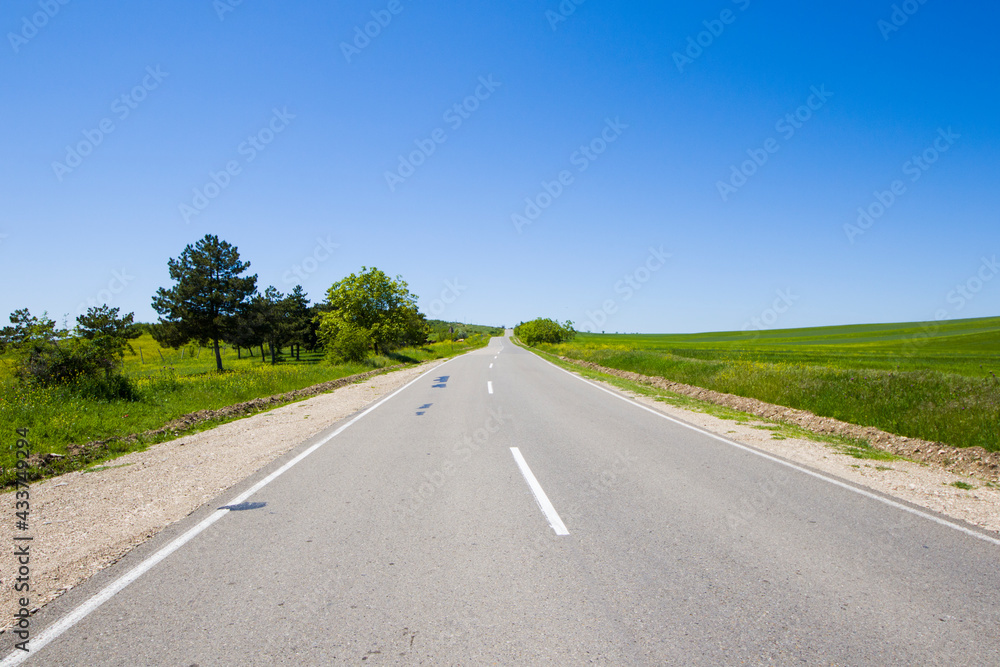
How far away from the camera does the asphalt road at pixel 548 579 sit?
264cm

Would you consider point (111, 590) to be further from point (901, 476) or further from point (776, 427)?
point (776, 427)

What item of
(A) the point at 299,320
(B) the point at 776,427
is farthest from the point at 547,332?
(B) the point at 776,427

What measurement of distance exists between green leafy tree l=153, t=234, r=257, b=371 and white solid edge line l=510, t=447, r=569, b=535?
42.0 metres

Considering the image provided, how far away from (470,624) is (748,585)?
202cm

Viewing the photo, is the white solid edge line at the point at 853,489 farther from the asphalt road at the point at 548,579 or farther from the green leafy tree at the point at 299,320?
the green leafy tree at the point at 299,320


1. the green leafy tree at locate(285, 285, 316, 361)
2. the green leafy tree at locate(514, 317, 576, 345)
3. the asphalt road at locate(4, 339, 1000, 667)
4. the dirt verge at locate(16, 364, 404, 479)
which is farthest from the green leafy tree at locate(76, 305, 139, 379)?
the green leafy tree at locate(514, 317, 576, 345)

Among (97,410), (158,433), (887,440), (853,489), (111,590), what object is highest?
(97,410)

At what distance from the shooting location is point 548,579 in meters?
3.41

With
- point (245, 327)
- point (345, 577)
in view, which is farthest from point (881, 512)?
point (245, 327)

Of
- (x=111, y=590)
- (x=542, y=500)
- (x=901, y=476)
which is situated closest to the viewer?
(x=111, y=590)

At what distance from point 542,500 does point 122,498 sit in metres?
4.88

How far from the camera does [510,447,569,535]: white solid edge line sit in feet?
Answer: 14.4

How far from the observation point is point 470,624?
2.87 meters

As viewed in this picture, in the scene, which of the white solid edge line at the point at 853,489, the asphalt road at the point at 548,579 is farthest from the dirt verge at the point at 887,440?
the asphalt road at the point at 548,579
